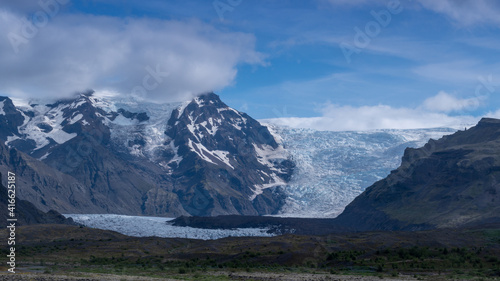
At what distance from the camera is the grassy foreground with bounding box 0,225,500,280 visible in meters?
69.9

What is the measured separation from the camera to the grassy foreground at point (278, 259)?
69938 mm

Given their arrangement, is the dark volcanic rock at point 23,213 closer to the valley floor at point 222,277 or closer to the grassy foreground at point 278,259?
the grassy foreground at point 278,259

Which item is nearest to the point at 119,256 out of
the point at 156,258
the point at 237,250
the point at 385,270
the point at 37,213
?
the point at 156,258

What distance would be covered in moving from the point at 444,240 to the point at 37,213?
5241 inches

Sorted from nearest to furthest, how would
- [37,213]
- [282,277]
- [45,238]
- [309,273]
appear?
[282,277] → [309,273] → [45,238] → [37,213]

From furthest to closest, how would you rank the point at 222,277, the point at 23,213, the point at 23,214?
the point at 23,213 < the point at 23,214 < the point at 222,277

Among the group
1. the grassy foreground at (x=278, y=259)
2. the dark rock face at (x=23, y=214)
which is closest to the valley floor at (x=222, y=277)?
the grassy foreground at (x=278, y=259)

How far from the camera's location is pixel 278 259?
285 feet

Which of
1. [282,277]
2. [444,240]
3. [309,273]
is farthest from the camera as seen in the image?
[444,240]

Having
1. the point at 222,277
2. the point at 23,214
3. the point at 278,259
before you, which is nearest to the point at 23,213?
the point at 23,214

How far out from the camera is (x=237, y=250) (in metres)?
101

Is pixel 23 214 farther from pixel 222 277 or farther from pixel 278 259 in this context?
pixel 222 277

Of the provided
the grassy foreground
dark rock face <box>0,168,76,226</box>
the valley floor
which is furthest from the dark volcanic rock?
the valley floor

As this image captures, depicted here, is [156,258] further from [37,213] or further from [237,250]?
[37,213]
